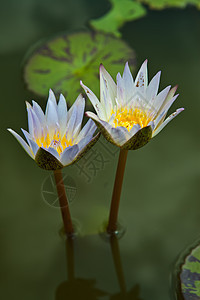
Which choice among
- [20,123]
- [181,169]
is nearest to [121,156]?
[181,169]

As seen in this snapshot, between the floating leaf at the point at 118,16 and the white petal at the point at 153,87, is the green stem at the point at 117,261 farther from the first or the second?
the floating leaf at the point at 118,16

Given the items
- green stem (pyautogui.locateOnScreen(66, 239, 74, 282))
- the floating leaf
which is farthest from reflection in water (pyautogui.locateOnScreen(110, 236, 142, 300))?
the floating leaf

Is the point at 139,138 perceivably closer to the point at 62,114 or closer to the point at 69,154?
the point at 69,154

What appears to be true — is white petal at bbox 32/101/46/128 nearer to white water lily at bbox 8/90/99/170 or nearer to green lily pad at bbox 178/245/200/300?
white water lily at bbox 8/90/99/170

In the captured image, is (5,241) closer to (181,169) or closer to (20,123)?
(20,123)

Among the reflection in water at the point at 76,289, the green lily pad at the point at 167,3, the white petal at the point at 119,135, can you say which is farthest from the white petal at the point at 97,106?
the green lily pad at the point at 167,3
